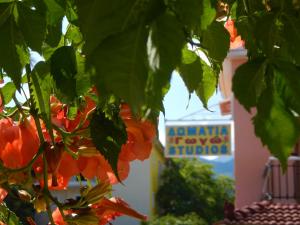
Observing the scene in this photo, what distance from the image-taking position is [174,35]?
1.40 ft

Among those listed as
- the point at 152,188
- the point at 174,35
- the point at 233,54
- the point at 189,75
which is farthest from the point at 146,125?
the point at 152,188

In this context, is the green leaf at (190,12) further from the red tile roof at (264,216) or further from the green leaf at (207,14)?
the red tile roof at (264,216)

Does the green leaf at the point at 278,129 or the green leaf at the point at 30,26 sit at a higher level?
→ the green leaf at the point at 30,26

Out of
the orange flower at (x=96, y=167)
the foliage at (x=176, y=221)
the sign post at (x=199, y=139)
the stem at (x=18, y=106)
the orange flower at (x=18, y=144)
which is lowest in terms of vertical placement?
the foliage at (x=176, y=221)

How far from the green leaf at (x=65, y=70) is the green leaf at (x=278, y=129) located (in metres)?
0.25

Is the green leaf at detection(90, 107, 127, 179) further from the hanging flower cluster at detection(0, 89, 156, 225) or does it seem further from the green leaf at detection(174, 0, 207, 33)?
the green leaf at detection(174, 0, 207, 33)

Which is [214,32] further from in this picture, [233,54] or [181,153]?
[181,153]

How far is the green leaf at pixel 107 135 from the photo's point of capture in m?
0.68

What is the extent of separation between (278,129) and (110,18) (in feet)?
0.49

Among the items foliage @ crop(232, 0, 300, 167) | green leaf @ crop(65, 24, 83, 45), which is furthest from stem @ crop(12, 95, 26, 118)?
foliage @ crop(232, 0, 300, 167)

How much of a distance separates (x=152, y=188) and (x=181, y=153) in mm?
5309

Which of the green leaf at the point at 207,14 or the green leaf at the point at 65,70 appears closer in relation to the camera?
the green leaf at the point at 207,14

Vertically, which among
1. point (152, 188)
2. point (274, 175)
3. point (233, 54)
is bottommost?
point (152, 188)

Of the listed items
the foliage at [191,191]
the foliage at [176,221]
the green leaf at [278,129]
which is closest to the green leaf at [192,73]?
the green leaf at [278,129]
